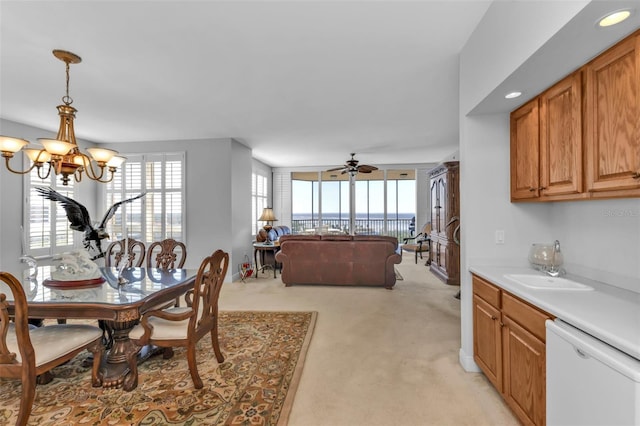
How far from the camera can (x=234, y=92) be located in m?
3.78

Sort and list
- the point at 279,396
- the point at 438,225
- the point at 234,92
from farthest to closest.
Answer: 1. the point at 438,225
2. the point at 234,92
3. the point at 279,396

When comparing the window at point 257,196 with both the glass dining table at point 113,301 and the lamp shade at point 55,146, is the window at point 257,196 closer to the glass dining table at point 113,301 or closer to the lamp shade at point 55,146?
the glass dining table at point 113,301

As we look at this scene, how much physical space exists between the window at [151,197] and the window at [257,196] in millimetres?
2167

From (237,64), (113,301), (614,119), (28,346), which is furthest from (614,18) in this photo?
(28,346)

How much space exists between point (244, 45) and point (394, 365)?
3.08 metres

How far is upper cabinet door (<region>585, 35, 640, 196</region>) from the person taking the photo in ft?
4.74

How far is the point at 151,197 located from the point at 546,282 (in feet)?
21.2

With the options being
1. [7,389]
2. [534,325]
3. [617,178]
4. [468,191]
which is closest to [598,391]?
[534,325]

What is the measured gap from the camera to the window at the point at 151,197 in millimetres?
6121

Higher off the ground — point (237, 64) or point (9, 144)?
point (237, 64)

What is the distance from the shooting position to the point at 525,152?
234 centimetres

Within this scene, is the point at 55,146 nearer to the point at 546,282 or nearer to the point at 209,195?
the point at 209,195

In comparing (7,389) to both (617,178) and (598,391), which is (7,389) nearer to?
(598,391)

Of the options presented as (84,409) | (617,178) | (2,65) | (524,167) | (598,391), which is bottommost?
(84,409)
